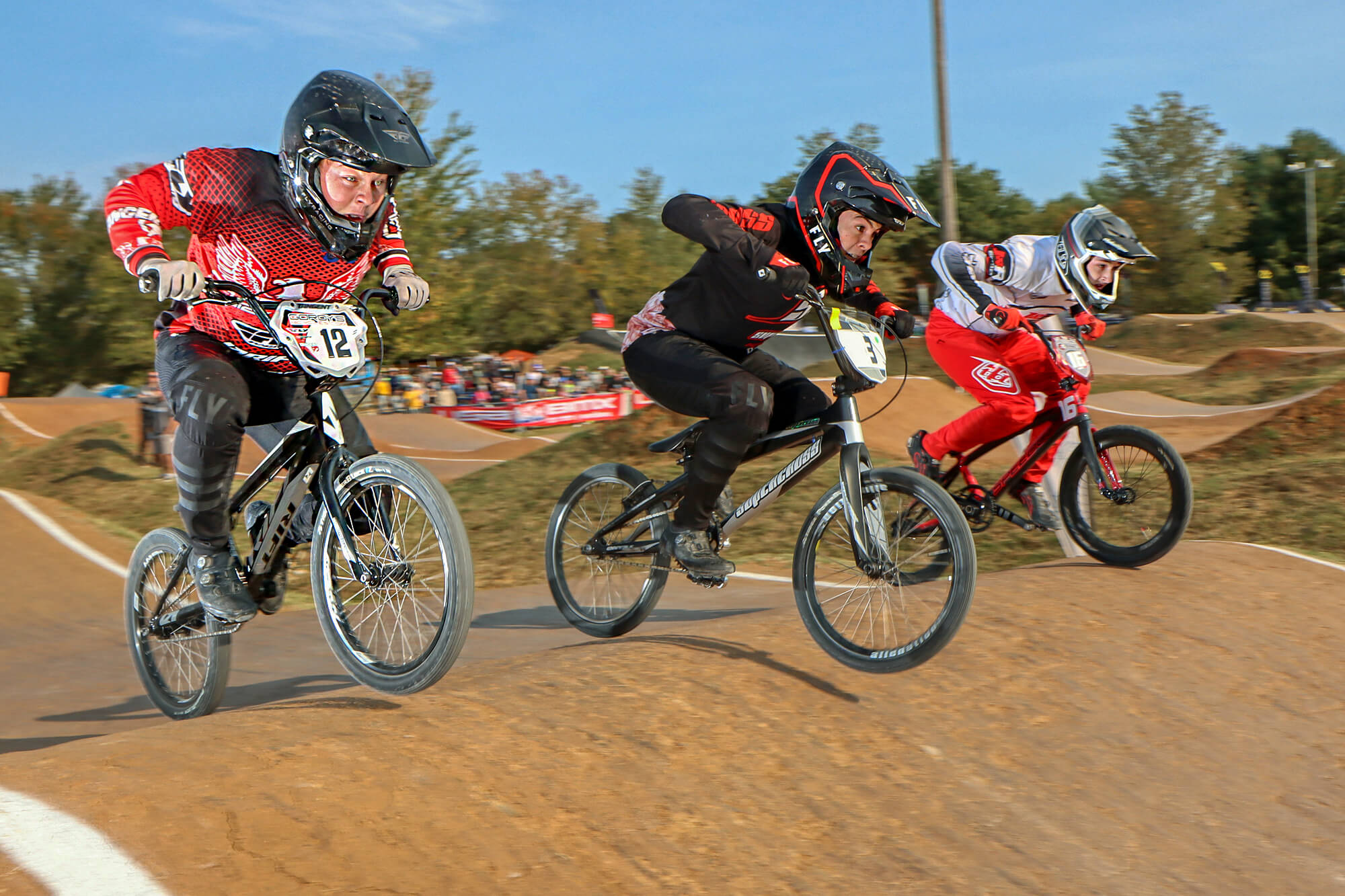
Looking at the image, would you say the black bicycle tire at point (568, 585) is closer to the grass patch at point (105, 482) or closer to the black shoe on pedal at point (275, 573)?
the black shoe on pedal at point (275, 573)

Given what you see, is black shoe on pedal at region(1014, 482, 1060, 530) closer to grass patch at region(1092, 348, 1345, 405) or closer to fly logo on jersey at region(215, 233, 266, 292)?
fly logo on jersey at region(215, 233, 266, 292)

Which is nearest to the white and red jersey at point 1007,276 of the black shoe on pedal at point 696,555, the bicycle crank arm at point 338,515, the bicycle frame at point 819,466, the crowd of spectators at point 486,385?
the bicycle frame at point 819,466

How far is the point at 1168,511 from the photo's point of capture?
629 centimetres

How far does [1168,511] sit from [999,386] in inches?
47.7

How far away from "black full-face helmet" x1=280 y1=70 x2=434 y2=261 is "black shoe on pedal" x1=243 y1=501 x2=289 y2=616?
1114 mm

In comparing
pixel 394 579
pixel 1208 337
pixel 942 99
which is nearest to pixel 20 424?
pixel 942 99

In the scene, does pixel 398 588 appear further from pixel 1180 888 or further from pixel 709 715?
pixel 1180 888

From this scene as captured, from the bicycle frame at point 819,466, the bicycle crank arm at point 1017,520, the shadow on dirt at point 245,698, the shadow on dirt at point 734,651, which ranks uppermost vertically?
the bicycle frame at point 819,466

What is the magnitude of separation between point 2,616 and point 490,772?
5936mm

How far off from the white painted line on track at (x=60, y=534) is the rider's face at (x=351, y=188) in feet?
20.8

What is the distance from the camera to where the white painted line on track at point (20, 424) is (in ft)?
77.2

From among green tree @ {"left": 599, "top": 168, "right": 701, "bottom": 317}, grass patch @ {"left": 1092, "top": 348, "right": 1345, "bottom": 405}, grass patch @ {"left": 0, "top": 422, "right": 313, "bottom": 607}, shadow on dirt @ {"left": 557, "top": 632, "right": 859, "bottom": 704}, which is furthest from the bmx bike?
green tree @ {"left": 599, "top": 168, "right": 701, "bottom": 317}

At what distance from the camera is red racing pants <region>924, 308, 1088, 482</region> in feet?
21.6

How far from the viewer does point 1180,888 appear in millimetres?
3506
